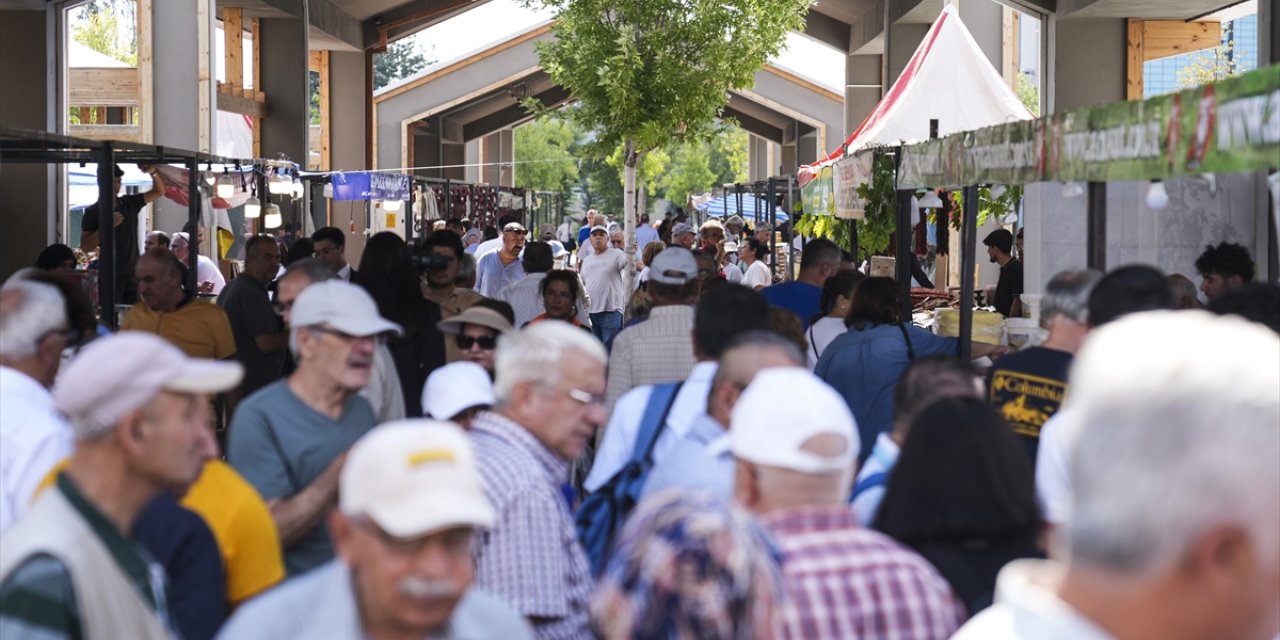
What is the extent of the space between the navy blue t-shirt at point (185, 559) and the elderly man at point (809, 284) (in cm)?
632

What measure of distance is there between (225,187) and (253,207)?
1427mm

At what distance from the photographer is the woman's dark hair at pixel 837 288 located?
27.6 feet

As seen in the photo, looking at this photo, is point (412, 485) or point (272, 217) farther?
point (272, 217)

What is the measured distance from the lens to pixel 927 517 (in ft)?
11.1

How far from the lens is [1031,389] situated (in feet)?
17.9

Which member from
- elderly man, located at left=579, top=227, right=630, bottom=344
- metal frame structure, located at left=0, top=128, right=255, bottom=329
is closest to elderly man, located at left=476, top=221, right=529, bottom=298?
elderly man, located at left=579, top=227, right=630, bottom=344

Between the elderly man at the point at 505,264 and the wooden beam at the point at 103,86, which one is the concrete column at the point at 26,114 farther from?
the elderly man at the point at 505,264

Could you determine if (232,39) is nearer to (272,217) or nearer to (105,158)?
(272,217)

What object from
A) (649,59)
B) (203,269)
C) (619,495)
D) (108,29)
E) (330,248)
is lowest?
(619,495)

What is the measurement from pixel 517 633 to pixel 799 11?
17.9m

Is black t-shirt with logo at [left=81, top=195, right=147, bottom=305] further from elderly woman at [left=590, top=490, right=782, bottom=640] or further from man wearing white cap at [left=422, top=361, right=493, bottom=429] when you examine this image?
elderly woman at [left=590, top=490, right=782, bottom=640]

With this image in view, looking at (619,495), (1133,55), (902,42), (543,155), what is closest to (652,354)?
(619,495)

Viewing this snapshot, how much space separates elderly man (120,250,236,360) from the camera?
8.47 metres

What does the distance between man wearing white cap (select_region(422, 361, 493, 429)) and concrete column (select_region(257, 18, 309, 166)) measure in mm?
21902
